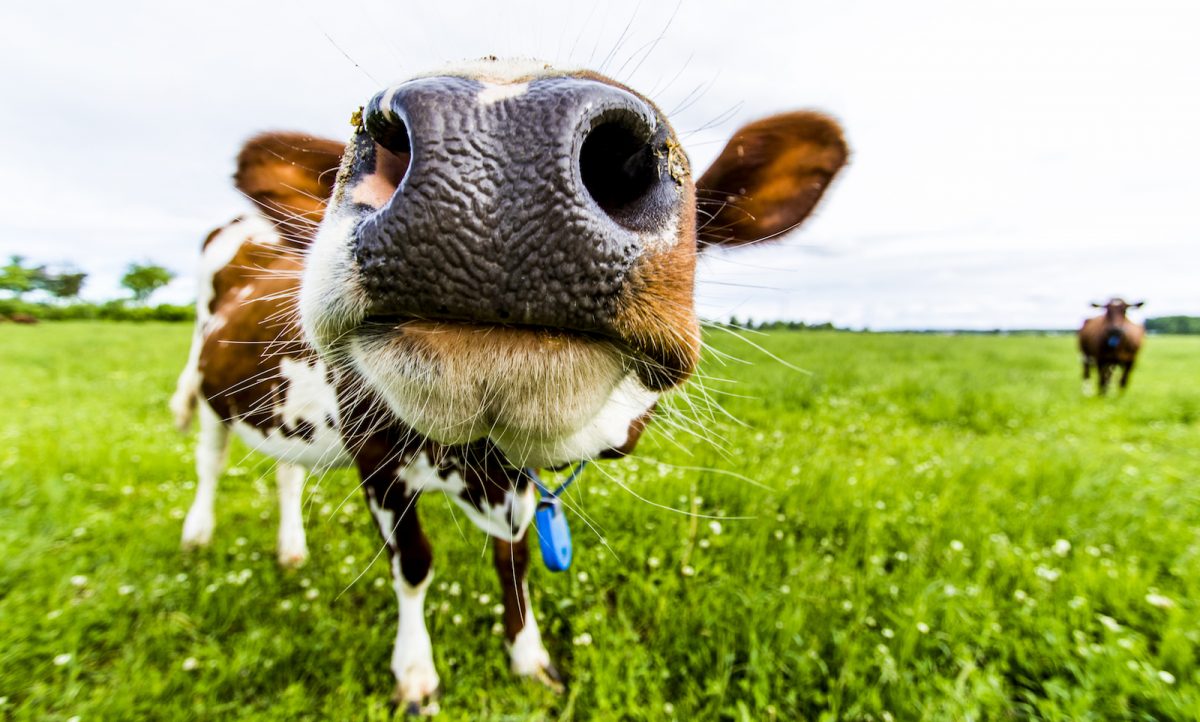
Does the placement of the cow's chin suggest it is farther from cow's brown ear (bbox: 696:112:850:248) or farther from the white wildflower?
the white wildflower

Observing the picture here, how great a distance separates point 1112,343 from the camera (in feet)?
36.3

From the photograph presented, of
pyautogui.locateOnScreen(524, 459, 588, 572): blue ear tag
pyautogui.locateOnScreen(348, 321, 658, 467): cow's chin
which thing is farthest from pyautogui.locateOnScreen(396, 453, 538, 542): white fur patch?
pyautogui.locateOnScreen(348, 321, 658, 467): cow's chin

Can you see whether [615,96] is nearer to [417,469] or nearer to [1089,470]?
[417,469]

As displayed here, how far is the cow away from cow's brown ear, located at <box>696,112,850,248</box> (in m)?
12.4

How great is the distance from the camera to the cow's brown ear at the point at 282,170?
78.8 inches

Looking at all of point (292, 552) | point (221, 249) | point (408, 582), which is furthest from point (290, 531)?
point (221, 249)

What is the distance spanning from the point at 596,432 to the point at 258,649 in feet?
6.47

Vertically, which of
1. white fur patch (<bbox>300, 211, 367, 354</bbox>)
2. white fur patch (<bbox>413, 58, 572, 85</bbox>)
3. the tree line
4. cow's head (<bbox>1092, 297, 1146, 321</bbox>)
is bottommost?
the tree line

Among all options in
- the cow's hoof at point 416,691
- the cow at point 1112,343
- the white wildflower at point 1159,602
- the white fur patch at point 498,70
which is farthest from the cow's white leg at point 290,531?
the cow at point 1112,343

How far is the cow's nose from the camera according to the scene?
2.63 feet

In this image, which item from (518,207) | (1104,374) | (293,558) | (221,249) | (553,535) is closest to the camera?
(518,207)

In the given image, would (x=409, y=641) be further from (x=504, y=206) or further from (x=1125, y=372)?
(x=1125, y=372)

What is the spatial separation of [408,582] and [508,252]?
195 cm

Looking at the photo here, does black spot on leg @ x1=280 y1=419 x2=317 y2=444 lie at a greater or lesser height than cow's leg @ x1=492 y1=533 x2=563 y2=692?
greater
